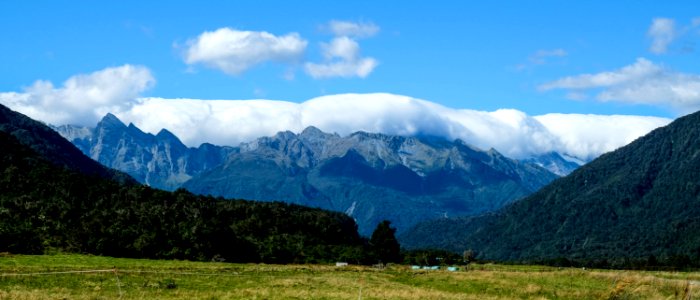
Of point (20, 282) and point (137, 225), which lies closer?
point (20, 282)

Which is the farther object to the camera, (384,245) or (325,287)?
(384,245)

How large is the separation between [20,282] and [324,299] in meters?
25.0

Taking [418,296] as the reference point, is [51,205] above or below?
above

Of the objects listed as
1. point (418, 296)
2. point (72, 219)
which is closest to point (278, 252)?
point (72, 219)

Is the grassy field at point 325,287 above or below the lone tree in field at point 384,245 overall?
below

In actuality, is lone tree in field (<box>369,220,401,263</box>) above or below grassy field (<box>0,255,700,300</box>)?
above

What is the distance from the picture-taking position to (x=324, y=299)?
50.2 meters

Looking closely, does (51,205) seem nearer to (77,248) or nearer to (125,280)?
(77,248)

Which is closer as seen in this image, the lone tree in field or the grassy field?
the grassy field

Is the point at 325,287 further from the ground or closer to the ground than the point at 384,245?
closer to the ground

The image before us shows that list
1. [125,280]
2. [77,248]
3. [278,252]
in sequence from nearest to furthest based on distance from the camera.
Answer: [125,280]
[77,248]
[278,252]

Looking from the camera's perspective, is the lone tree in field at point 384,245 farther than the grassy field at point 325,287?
Yes

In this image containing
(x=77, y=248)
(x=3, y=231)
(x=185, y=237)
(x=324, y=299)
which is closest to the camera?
(x=324, y=299)

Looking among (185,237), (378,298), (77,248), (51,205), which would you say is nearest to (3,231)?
(77,248)
